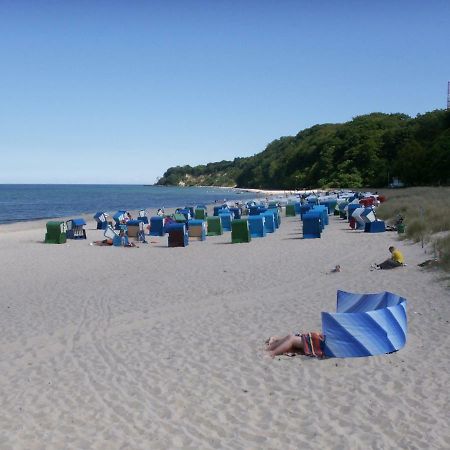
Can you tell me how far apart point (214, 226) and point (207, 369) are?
15.4m

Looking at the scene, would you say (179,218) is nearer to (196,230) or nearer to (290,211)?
(196,230)

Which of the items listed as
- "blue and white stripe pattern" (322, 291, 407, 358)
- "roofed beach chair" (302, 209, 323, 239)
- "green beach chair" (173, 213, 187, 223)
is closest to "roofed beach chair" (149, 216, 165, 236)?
"green beach chair" (173, 213, 187, 223)

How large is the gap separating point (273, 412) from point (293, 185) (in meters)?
101

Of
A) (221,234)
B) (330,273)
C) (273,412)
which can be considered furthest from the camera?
(221,234)

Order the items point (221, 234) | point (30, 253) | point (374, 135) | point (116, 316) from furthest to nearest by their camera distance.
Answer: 1. point (374, 135)
2. point (221, 234)
3. point (30, 253)
4. point (116, 316)

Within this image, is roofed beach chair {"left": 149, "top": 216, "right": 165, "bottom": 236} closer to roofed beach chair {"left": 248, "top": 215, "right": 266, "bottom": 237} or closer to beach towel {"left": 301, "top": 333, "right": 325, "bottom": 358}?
roofed beach chair {"left": 248, "top": 215, "right": 266, "bottom": 237}

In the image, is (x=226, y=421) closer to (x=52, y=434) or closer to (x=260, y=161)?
(x=52, y=434)

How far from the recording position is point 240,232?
61.0ft

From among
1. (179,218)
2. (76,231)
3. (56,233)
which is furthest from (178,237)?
(179,218)

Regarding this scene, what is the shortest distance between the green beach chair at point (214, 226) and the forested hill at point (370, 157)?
38.5 metres

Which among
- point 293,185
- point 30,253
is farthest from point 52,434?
point 293,185

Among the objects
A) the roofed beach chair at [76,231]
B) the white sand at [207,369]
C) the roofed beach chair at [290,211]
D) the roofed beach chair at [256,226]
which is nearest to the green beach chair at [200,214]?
the roofed beach chair at [290,211]

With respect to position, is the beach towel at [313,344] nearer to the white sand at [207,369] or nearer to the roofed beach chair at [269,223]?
the white sand at [207,369]

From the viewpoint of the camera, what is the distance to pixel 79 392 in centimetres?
561
